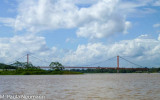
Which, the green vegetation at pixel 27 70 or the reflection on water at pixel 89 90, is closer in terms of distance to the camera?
the reflection on water at pixel 89 90

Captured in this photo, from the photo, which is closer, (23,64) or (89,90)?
(89,90)

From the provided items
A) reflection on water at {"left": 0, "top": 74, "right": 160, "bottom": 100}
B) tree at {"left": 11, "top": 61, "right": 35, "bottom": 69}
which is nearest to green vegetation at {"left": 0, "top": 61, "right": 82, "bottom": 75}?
tree at {"left": 11, "top": 61, "right": 35, "bottom": 69}

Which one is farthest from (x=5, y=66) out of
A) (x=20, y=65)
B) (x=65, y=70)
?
(x=65, y=70)

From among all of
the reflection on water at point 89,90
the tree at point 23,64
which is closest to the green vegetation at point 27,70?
the tree at point 23,64

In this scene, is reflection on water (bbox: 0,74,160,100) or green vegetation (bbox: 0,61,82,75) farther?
green vegetation (bbox: 0,61,82,75)

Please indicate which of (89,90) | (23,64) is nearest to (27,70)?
(23,64)

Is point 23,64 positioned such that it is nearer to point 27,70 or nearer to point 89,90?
point 27,70

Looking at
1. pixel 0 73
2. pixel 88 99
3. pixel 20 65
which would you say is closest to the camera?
pixel 88 99

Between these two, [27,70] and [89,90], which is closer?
[89,90]

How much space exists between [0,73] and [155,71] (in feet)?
260

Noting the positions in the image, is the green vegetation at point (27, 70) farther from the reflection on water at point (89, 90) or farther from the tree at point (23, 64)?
the reflection on water at point (89, 90)

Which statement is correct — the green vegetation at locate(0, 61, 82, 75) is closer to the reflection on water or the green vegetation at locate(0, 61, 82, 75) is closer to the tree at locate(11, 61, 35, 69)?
the tree at locate(11, 61, 35, 69)

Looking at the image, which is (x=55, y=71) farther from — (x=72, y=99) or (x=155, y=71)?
(x=72, y=99)

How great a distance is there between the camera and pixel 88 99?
1457cm
